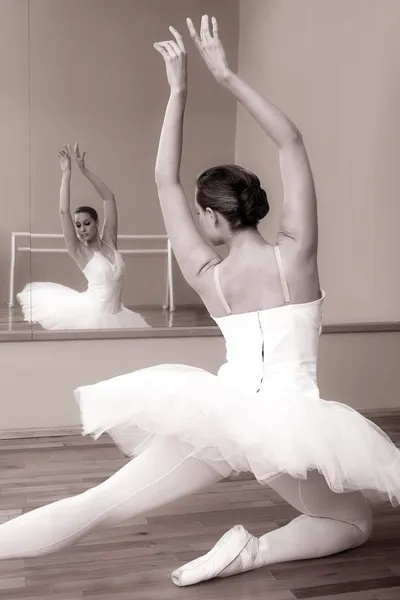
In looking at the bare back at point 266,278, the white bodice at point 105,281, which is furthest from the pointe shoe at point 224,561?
the white bodice at point 105,281

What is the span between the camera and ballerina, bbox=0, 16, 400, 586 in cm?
189

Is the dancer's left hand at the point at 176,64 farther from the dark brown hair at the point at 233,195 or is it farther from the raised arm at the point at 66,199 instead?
the raised arm at the point at 66,199

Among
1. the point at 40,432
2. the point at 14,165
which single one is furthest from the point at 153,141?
the point at 40,432

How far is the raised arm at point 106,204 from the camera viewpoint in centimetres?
372

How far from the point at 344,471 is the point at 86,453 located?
5.75 ft

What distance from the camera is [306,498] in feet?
6.74

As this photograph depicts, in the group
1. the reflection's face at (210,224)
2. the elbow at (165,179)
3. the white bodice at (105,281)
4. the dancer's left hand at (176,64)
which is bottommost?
the white bodice at (105,281)

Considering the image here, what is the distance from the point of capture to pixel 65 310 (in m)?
3.70

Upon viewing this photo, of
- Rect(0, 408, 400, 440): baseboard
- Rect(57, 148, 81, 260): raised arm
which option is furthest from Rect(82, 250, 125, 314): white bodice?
Rect(0, 408, 400, 440): baseboard

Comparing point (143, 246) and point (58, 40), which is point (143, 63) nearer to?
point (58, 40)

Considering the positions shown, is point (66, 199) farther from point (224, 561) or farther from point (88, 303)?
point (224, 561)

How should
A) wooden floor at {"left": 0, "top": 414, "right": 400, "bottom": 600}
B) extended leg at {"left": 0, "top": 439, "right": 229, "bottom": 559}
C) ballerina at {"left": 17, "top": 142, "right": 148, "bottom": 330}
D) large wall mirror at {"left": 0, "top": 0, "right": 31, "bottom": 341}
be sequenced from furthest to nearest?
ballerina at {"left": 17, "top": 142, "right": 148, "bottom": 330} → large wall mirror at {"left": 0, "top": 0, "right": 31, "bottom": 341} → wooden floor at {"left": 0, "top": 414, "right": 400, "bottom": 600} → extended leg at {"left": 0, "top": 439, "right": 229, "bottom": 559}

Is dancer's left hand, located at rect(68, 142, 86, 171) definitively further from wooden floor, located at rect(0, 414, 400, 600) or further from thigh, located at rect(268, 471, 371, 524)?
thigh, located at rect(268, 471, 371, 524)

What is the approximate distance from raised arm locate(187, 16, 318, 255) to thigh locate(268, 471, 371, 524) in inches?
23.2
